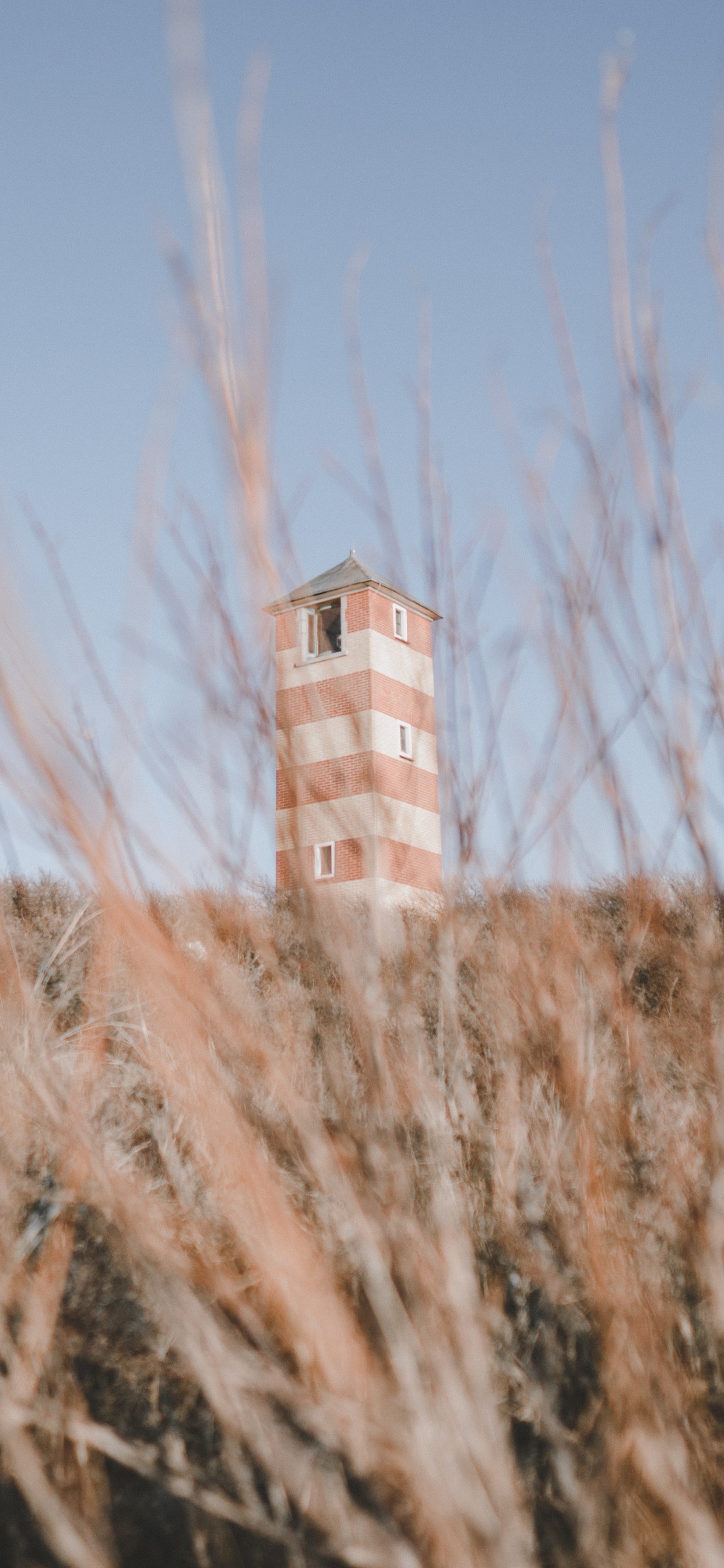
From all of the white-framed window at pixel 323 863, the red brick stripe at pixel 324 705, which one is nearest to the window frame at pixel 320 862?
the white-framed window at pixel 323 863

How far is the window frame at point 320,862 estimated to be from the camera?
0.88 metres

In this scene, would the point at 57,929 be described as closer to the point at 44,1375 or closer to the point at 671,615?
the point at 44,1375

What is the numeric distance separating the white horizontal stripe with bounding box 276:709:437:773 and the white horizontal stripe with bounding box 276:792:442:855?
1.7 inches

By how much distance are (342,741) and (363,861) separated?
0.24 meters

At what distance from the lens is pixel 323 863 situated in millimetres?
967

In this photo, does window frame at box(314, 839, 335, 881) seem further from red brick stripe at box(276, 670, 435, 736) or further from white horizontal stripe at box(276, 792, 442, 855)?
red brick stripe at box(276, 670, 435, 736)

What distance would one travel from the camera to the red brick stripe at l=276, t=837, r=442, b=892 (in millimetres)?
795

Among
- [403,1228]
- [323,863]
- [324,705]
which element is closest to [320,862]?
[323,863]

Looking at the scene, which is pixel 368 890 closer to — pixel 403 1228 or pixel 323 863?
pixel 323 863

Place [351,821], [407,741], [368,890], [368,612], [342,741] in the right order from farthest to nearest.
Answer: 1. [368,612]
2. [407,741]
3. [342,741]
4. [351,821]
5. [368,890]

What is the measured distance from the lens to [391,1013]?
998 millimetres

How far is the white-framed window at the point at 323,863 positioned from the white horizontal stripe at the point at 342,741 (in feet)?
0.28

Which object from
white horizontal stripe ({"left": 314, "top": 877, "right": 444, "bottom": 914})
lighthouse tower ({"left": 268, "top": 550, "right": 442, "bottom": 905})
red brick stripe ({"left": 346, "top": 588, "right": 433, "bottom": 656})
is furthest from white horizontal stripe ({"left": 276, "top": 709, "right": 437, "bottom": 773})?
red brick stripe ({"left": 346, "top": 588, "right": 433, "bottom": 656})

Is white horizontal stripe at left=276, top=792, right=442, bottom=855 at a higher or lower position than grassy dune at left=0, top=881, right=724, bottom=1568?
higher
